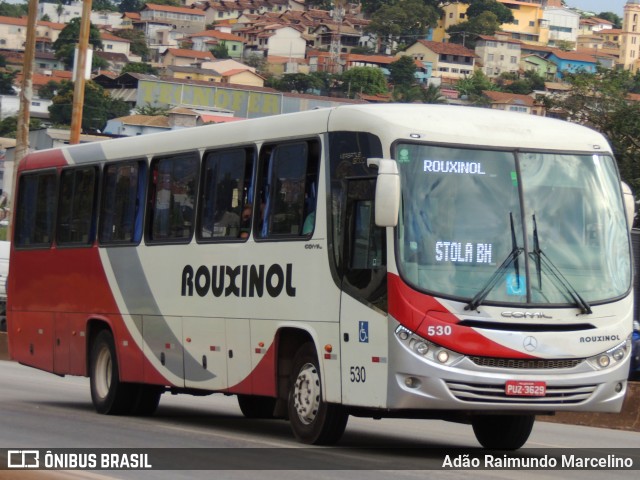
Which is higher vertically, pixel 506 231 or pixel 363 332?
pixel 506 231

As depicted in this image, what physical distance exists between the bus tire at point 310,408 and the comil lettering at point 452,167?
205cm

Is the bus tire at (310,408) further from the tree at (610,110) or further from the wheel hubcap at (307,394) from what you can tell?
the tree at (610,110)

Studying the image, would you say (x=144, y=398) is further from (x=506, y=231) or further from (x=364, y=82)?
(x=364, y=82)

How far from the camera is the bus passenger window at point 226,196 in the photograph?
1484 cm

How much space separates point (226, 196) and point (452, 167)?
10.7 ft

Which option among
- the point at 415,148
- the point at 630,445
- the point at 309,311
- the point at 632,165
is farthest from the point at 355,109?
the point at 632,165

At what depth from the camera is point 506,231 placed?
12.6m

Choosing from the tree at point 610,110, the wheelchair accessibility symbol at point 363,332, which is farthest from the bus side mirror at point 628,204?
the tree at point 610,110

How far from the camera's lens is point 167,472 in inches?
446

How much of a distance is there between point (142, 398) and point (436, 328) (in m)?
6.20

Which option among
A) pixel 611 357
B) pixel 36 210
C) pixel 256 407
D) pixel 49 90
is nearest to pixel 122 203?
pixel 36 210

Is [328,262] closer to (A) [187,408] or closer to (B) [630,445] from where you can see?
(B) [630,445]

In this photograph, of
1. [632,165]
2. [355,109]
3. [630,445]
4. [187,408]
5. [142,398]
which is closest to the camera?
[355,109]

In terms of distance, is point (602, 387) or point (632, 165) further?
point (632, 165)
